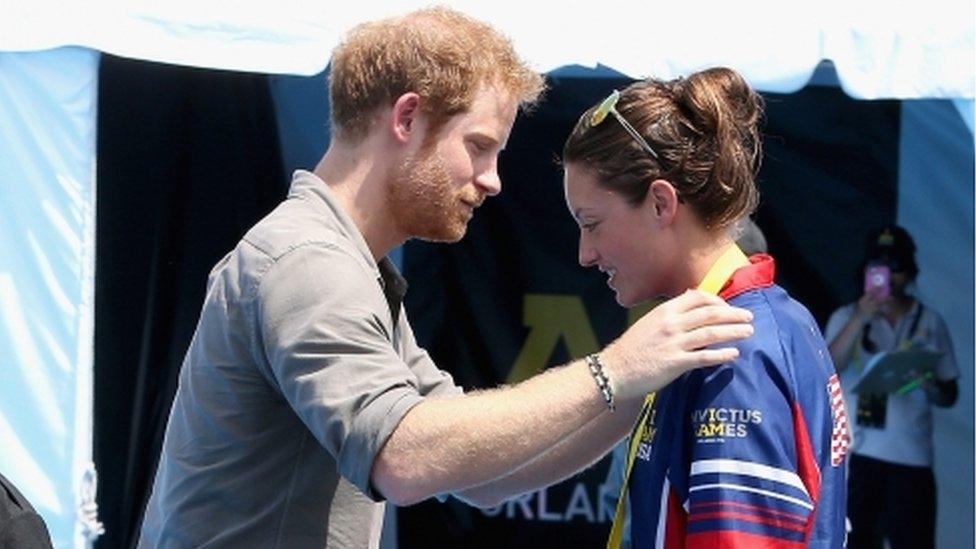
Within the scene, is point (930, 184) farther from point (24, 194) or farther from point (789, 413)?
point (789, 413)

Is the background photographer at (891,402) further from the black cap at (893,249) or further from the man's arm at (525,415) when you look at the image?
the man's arm at (525,415)

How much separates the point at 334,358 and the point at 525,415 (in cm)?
24

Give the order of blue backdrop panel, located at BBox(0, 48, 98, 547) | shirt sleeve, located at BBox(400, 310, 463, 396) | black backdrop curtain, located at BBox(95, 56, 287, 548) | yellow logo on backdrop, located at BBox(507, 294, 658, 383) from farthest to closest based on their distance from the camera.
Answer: yellow logo on backdrop, located at BBox(507, 294, 658, 383)
black backdrop curtain, located at BBox(95, 56, 287, 548)
blue backdrop panel, located at BBox(0, 48, 98, 547)
shirt sleeve, located at BBox(400, 310, 463, 396)

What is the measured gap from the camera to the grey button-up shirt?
6.48 feet

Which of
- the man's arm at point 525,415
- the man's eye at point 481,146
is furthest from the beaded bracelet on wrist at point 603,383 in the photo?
the man's eye at point 481,146

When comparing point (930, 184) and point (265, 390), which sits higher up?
point (930, 184)

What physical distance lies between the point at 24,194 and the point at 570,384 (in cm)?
280

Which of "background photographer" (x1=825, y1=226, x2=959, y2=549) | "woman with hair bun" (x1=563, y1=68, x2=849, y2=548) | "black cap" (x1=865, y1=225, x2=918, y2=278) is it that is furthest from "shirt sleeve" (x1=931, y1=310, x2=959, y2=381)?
"woman with hair bun" (x1=563, y1=68, x2=849, y2=548)

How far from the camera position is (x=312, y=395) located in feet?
6.51

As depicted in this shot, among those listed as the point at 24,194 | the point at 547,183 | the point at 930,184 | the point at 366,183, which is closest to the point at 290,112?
the point at 547,183

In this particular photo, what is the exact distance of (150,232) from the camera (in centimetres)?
560

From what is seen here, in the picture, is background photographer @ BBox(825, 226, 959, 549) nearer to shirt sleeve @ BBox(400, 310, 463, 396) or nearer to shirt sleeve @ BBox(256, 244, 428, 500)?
shirt sleeve @ BBox(400, 310, 463, 396)

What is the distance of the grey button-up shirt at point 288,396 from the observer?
198 centimetres

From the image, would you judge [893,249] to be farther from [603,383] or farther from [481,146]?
[603,383]
